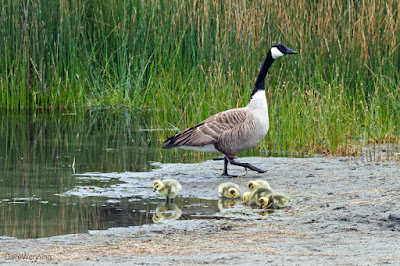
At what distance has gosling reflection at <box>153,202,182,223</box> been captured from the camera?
6.39 metres

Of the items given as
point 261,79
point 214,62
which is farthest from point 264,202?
point 214,62

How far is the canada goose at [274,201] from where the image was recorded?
6.66 meters

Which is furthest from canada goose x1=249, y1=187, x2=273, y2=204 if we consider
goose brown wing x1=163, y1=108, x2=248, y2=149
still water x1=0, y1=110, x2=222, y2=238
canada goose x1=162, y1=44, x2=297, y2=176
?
goose brown wing x1=163, y1=108, x2=248, y2=149

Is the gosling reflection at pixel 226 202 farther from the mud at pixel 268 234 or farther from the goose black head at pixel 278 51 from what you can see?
the goose black head at pixel 278 51

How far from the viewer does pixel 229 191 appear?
7.19m

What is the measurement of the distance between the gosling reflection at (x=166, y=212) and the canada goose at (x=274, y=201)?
0.81 meters

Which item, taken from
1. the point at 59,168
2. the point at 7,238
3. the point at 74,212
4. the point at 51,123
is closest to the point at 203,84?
the point at 51,123

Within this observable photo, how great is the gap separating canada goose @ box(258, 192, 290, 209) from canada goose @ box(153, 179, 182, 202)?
956 mm

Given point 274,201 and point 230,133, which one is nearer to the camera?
point 274,201

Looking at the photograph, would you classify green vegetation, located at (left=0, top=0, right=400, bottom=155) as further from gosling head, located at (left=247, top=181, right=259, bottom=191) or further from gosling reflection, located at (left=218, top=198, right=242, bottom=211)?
gosling reflection, located at (left=218, top=198, right=242, bottom=211)

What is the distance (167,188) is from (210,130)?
139 centimetres

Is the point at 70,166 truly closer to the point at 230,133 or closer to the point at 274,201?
the point at 230,133

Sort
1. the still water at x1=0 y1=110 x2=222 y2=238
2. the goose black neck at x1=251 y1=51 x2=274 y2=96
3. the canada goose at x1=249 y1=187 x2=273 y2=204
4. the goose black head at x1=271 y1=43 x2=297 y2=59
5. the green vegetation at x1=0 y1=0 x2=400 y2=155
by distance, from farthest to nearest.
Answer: the green vegetation at x1=0 y1=0 x2=400 y2=155, the goose black head at x1=271 y1=43 x2=297 y2=59, the goose black neck at x1=251 y1=51 x2=274 y2=96, the canada goose at x1=249 y1=187 x2=273 y2=204, the still water at x1=0 y1=110 x2=222 y2=238

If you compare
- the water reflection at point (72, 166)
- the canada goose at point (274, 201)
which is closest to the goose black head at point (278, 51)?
the water reflection at point (72, 166)
